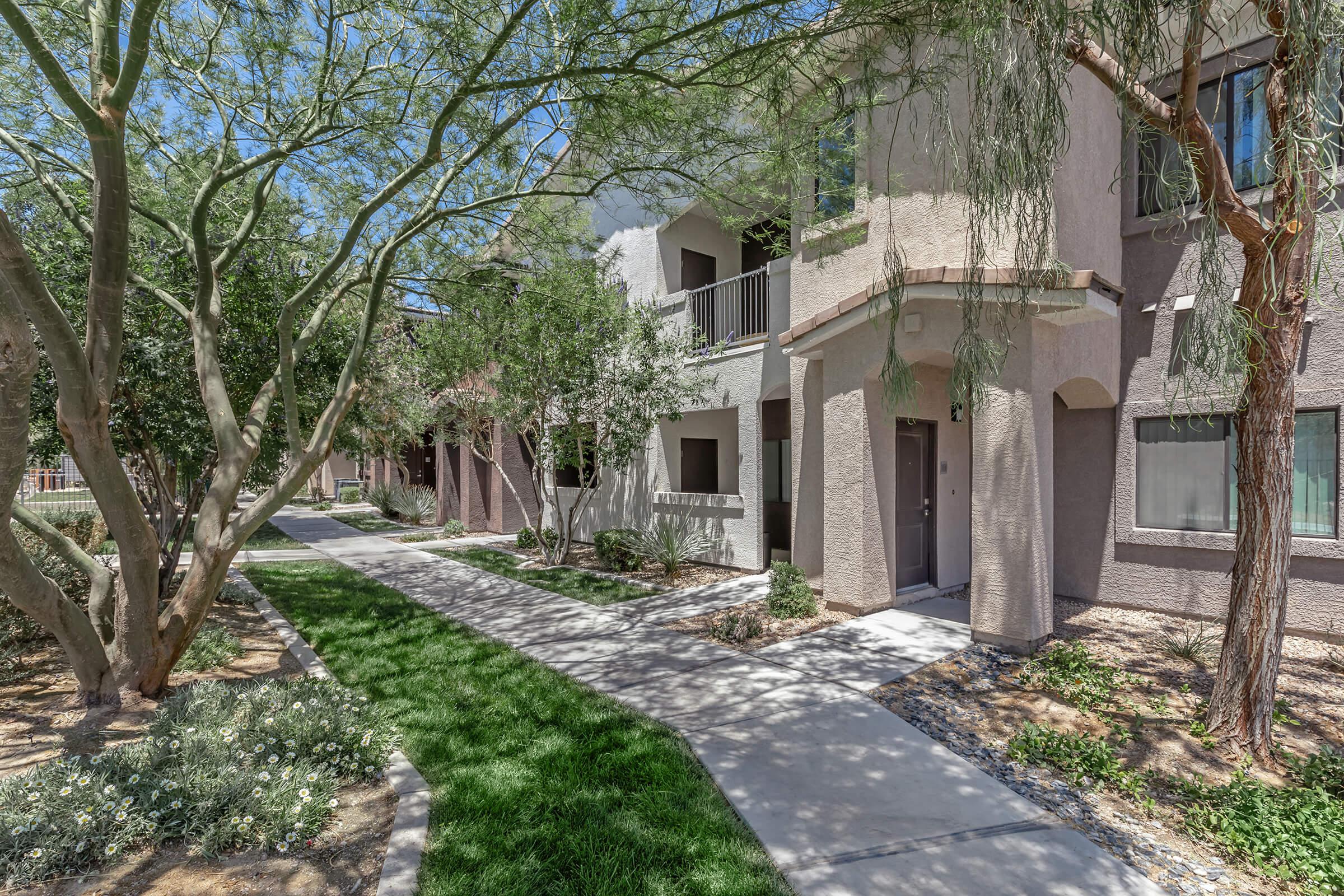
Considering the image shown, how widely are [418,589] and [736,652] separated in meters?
5.76

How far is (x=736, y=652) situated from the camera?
666 cm

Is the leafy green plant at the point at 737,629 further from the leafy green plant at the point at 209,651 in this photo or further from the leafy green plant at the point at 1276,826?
the leafy green plant at the point at 209,651

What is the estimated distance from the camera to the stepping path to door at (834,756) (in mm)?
3197

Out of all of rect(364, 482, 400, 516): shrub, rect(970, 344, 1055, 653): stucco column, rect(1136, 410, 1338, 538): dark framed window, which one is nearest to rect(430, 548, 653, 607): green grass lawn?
rect(970, 344, 1055, 653): stucco column

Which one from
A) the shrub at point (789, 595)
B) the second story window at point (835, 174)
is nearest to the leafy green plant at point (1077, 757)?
the shrub at point (789, 595)

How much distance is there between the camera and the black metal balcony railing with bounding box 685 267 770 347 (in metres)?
10.9

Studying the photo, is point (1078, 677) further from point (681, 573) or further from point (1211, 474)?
point (681, 573)

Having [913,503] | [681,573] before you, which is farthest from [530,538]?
[913,503]

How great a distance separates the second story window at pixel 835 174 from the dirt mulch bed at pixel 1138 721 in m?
4.94

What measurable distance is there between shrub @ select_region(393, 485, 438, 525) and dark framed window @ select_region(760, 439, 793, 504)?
12.0 m

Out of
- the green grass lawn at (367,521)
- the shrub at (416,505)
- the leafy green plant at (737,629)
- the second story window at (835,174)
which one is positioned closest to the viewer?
the second story window at (835,174)

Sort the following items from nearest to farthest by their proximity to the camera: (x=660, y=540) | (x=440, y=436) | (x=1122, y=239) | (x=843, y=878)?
1. (x=843, y=878)
2. (x=1122, y=239)
3. (x=660, y=540)
4. (x=440, y=436)

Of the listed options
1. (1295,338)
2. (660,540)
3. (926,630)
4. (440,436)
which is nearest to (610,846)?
(926,630)

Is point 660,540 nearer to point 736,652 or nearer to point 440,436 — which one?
point 736,652
